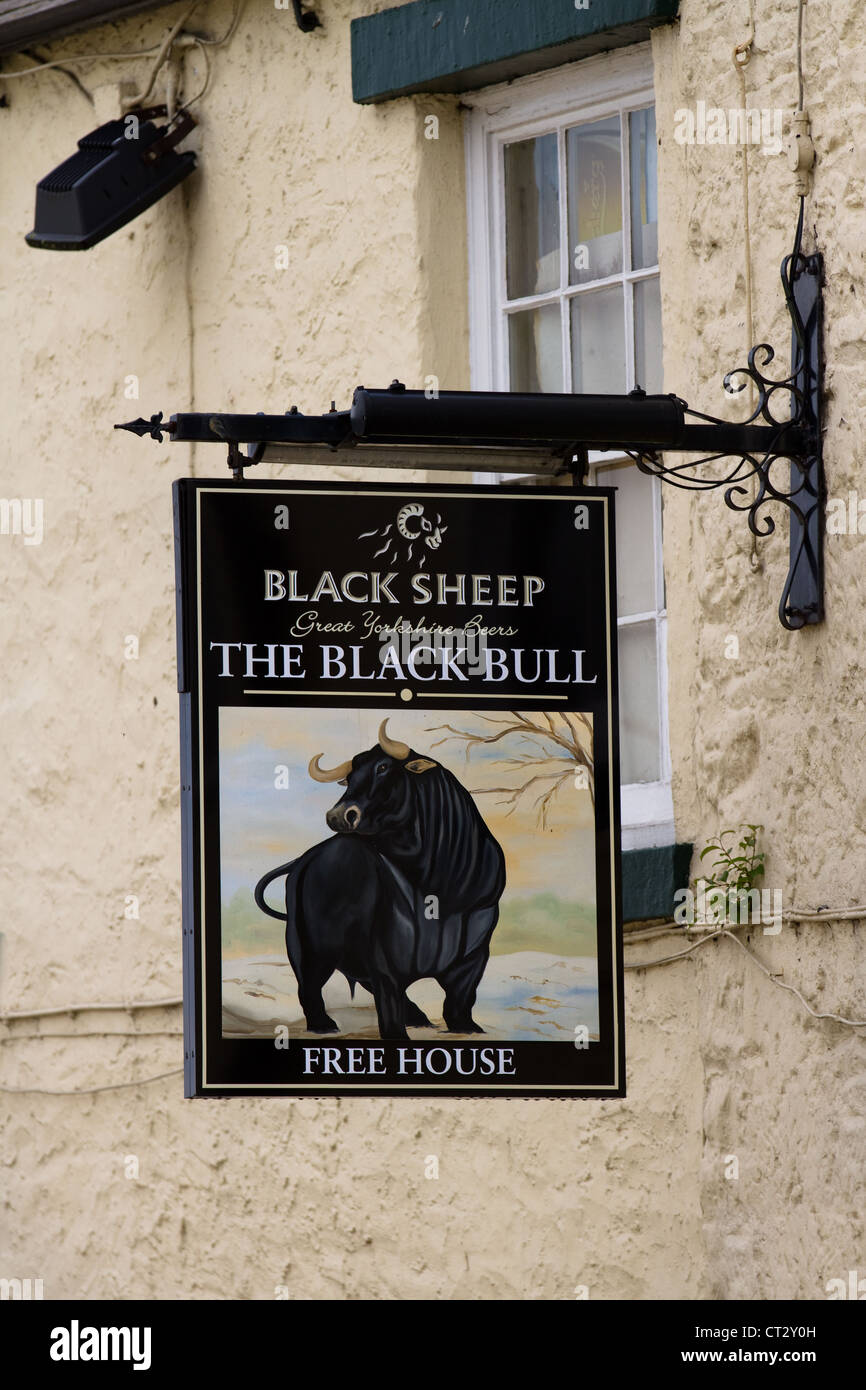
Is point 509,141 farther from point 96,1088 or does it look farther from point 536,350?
point 96,1088

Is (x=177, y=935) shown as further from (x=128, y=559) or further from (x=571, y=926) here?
(x=571, y=926)

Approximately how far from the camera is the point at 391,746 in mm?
5785

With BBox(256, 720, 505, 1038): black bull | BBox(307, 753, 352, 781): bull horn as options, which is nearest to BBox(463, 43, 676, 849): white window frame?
BBox(256, 720, 505, 1038): black bull

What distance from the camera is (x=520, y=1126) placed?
7.11 metres

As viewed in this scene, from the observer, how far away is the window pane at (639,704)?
7109 mm

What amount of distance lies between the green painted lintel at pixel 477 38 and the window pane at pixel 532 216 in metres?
0.25

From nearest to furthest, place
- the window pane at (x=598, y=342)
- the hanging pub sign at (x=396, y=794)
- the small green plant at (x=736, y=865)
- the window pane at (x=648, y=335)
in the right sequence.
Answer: the hanging pub sign at (x=396, y=794), the small green plant at (x=736, y=865), the window pane at (x=648, y=335), the window pane at (x=598, y=342)

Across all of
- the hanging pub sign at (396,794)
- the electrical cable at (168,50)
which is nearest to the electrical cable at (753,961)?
the hanging pub sign at (396,794)

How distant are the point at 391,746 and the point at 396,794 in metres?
0.12

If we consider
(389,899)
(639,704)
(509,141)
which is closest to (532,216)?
(509,141)

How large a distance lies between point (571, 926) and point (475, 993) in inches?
11.4

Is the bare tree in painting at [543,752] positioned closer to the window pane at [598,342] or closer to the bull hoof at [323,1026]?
the bull hoof at [323,1026]

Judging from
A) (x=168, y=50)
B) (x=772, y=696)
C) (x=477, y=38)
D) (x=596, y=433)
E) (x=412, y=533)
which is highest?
(x=168, y=50)
